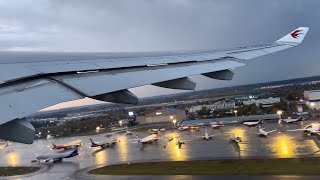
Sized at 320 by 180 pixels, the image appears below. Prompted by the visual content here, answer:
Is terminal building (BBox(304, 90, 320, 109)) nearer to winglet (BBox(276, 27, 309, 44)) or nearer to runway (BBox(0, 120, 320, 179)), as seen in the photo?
runway (BBox(0, 120, 320, 179))

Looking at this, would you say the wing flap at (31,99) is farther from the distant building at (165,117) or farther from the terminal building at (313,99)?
the distant building at (165,117)

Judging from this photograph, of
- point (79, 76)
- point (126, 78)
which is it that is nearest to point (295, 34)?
point (126, 78)

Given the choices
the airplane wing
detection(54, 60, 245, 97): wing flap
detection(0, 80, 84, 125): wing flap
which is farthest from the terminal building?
detection(0, 80, 84, 125): wing flap

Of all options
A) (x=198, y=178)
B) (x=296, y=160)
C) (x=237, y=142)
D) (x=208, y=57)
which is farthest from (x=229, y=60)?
(x=237, y=142)

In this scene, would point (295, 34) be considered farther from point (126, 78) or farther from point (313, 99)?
point (313, 99)

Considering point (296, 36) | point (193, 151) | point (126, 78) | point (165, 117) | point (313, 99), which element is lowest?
point (193, 151)

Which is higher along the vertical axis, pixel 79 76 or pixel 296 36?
pixel 296 36

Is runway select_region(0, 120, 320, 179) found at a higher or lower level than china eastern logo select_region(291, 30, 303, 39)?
lower

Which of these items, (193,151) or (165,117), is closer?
(193,151)
